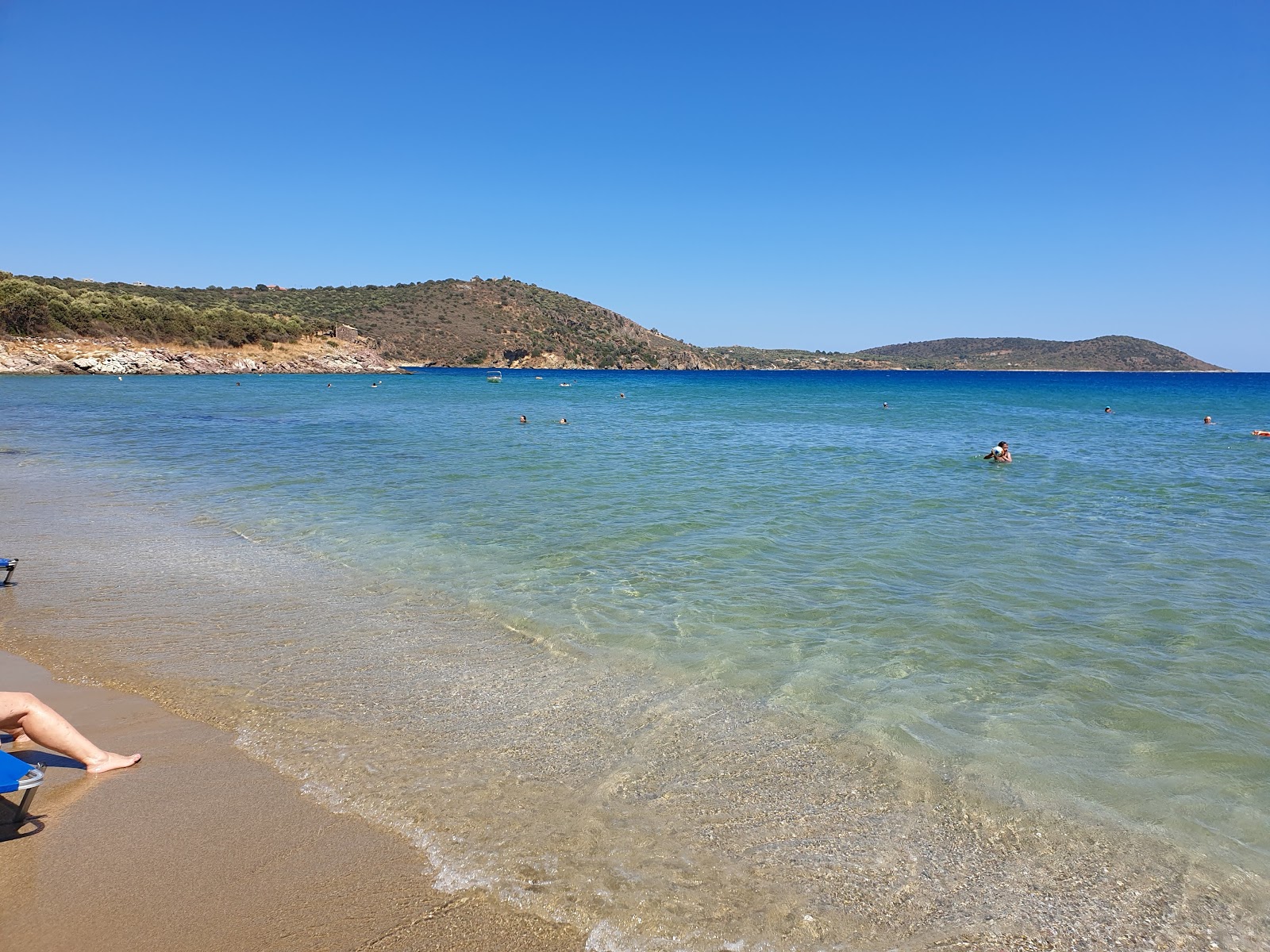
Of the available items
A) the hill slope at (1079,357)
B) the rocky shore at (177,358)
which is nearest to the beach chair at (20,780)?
the rocky shore at (177,358)

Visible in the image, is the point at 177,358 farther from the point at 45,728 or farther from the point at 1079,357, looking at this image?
the point at 1079,357

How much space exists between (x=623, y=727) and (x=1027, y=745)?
275cm

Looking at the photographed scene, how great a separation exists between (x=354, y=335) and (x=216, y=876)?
104m

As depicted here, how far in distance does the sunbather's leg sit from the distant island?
68662 mm

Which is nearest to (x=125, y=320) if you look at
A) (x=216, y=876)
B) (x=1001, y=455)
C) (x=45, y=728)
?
(x=1001, y=455)

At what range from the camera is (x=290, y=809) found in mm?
4008

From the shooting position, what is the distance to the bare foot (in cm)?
427

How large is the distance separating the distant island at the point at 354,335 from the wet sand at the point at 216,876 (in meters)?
69.4

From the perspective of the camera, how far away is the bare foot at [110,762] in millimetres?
4266

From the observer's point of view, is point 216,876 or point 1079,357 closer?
point 216,876

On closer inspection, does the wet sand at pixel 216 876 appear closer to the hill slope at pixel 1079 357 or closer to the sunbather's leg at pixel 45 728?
the sunbather's leg at pixel 45 728

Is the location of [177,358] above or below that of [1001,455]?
above

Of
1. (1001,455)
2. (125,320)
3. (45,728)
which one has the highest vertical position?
(125,320)

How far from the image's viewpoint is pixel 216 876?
135 inches
